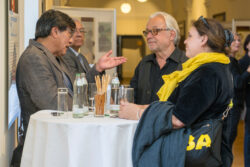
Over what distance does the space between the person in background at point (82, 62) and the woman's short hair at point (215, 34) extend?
0.85m

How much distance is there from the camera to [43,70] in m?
3.01

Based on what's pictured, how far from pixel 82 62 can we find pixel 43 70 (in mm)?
1705

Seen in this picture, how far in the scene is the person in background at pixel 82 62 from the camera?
10.4 feet

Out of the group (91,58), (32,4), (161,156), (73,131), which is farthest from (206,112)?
(91,58)

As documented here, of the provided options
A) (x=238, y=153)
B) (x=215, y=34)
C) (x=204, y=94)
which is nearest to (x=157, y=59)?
(x=215, y=34)

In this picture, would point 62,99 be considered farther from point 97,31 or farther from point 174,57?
point 97,31

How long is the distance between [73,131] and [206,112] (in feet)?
2.66

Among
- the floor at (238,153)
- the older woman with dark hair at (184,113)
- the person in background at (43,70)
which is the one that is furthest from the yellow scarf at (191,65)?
the floor at (238,153)

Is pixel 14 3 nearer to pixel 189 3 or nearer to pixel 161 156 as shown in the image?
pixel 161 156

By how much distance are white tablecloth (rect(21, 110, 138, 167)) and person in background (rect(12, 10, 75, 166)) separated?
0.62 meters

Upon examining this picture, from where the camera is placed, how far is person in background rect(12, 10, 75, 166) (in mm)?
2941

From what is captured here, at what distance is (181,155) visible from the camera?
2.27 m

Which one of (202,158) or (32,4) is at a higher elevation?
(32,4)

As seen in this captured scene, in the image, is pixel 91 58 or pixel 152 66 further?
pixel 91 58
